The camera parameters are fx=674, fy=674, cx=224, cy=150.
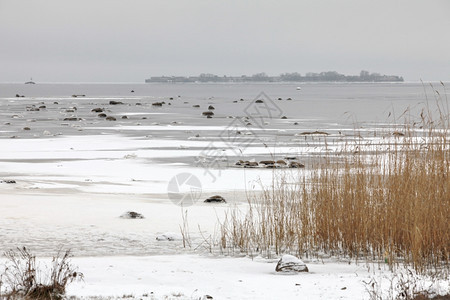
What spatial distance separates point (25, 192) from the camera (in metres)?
14.1

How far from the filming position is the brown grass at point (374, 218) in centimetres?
863

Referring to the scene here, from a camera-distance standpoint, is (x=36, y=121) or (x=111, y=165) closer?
(x=111, y=165)

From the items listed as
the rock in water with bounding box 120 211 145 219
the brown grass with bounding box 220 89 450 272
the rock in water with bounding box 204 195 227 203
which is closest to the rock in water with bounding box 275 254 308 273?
the brown grass with bounding box 220 89 450 272

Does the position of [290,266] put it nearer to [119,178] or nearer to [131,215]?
[131,215]

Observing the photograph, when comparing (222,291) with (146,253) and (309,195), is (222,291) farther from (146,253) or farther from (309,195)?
(309,195)

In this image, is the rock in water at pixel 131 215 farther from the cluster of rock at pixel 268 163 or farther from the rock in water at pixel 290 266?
the cluster of rock at pixel 268 163

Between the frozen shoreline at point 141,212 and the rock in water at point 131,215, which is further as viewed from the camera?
the rock in water at point 131,215

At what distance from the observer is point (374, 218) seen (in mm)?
9195

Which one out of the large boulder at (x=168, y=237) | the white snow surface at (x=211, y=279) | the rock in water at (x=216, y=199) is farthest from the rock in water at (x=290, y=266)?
the rock in water at (x=216, y=199)

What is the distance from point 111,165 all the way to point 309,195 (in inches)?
402

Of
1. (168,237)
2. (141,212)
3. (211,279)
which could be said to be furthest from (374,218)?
(141,212)

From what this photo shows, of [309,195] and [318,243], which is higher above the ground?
[309,195]

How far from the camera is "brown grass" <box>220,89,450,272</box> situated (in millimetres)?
8633

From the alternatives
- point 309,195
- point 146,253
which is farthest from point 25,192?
point 309,195
